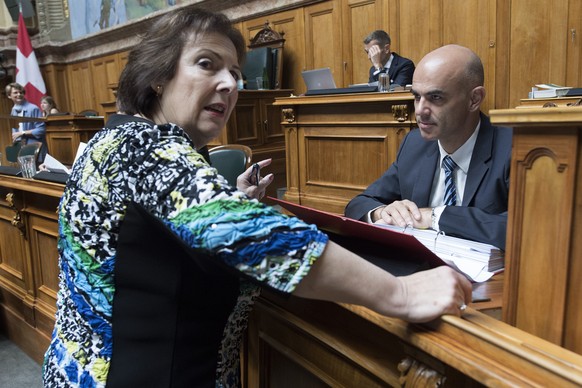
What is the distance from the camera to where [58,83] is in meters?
11.5

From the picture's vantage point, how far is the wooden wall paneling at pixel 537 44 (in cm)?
433

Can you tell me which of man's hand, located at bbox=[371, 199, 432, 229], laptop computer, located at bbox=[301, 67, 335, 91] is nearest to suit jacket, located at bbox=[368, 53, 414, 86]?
laptop computer, located at bbox=[301, 67, 335, 91]

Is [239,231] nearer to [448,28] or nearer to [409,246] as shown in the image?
[409,246]

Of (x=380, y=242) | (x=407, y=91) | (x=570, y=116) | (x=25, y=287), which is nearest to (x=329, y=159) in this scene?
(x=407, y=91)

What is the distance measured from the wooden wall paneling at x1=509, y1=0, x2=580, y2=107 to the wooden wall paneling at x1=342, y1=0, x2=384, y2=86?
1645 mm

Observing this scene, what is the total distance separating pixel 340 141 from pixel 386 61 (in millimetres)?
1577

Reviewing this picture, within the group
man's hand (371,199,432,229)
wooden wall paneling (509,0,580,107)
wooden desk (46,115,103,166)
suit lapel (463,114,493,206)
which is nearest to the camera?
man's hand (371,199,432,229)

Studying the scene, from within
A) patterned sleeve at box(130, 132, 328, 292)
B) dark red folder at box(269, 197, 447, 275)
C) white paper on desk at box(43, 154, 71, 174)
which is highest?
patterned sleeve at box(130, 132, 328, 292)

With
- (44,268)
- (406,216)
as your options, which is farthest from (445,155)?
(44,268)

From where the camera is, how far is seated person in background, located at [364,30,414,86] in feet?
15.8

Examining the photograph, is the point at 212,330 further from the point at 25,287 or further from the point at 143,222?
the point at 25,287

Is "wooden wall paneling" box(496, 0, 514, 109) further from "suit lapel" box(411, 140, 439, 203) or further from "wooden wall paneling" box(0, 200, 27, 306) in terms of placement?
"wooden wall paneling" box(0, 200, 27, 306)

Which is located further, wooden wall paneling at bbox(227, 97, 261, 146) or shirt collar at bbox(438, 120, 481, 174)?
wooden wall paneling at bbox(227, 97, 261, 146)

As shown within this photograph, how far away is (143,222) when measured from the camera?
0.82m
